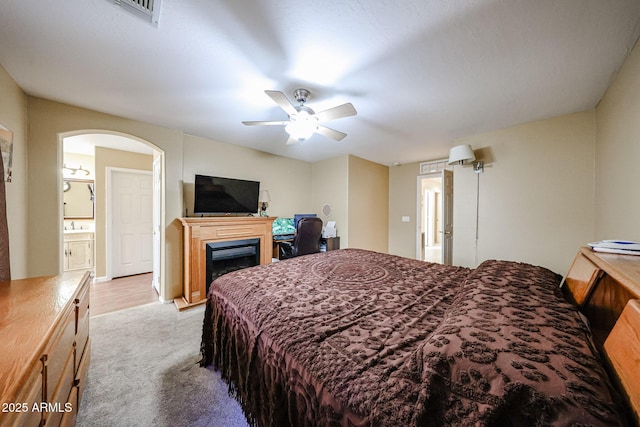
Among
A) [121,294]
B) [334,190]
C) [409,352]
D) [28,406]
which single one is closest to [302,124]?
[409,352]

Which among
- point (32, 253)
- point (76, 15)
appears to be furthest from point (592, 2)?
point (32, 253)

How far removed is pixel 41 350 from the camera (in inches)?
29.3

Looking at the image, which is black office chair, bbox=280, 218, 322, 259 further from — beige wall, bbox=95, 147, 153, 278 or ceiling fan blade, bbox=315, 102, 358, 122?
beige wall, bbox=95, 147, 153, 278

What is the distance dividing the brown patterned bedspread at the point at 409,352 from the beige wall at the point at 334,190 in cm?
275

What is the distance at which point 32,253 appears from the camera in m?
2.16

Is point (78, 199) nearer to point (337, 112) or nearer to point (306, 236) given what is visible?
point (306, 236)

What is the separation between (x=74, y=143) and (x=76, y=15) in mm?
3501

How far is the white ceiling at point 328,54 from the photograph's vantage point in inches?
47.5

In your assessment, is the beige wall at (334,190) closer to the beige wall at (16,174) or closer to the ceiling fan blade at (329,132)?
the ceiling fan blade at (329,132)

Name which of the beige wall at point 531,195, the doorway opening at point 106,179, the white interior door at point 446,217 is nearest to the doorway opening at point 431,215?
the white interior door at point 446,217

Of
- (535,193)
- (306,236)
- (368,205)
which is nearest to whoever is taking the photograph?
(535,193)

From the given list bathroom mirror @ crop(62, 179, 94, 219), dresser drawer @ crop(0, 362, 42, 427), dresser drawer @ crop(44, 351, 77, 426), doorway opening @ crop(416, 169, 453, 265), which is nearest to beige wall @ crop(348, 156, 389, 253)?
doorway opening @ crop(416, 169, 453, 265)

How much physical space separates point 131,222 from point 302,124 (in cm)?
411

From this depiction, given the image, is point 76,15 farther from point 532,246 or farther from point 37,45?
point 532,246
